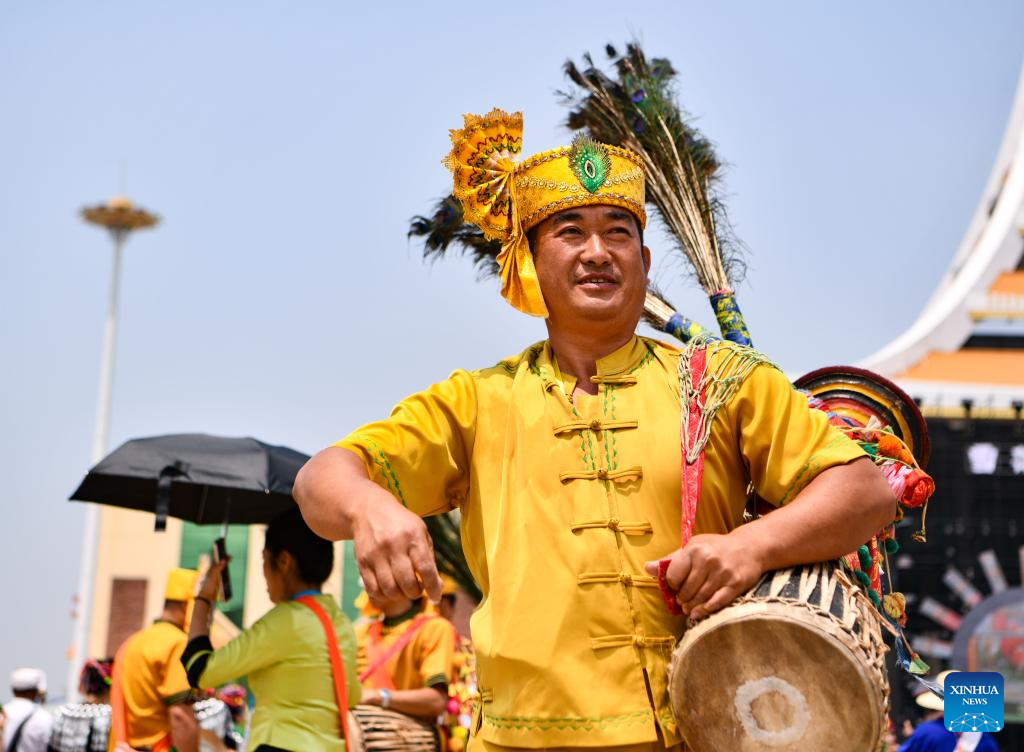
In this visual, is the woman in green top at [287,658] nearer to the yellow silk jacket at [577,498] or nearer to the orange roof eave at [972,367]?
the yellow silk jacket at [577,498]

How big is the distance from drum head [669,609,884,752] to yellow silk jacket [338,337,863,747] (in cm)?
17

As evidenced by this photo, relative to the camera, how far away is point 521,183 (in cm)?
280

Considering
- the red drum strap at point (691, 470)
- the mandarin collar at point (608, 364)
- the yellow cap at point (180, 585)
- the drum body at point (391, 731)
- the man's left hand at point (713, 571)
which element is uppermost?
the mandarin collar at point (608, 364)

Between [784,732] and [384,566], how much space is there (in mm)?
740

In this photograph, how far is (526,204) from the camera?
→ 2773 mm

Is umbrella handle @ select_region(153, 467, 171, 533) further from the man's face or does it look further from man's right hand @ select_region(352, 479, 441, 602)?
man's right hand @ select_region(352, 479, 441, 602)

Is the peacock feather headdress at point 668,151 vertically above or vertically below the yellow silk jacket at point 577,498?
above

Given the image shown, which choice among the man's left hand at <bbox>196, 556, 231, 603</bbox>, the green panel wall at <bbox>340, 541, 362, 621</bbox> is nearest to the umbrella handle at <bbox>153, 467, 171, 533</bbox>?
the man's left hand at <bbox>196, 556, 231, 603</bbox>

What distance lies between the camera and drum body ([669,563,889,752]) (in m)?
2.08

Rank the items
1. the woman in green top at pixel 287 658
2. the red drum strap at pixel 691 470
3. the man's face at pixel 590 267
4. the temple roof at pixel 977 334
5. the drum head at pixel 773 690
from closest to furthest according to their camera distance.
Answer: the drum head at pixel 773 690
the red drum strap at pixel 691 470
the man's face at pixel 590 267
the woman in green top at pixel 287 658
the temple roof at pixel 977 334

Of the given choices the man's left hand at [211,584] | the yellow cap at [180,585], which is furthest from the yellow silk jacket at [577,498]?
the yellow cap at [180,585]

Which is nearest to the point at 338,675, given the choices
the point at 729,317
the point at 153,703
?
the point at 153,703

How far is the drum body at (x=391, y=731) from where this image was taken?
5.79 meters

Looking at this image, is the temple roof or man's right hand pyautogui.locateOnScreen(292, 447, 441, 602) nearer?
man's right hand pyautogui.locateOnScreen(292, 447, 441, 602)
